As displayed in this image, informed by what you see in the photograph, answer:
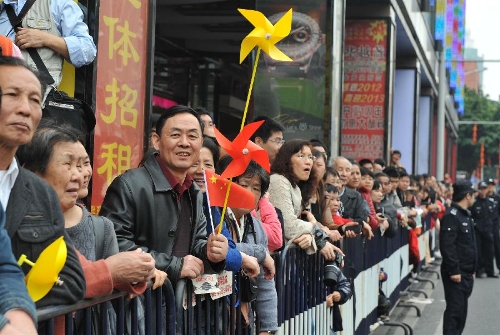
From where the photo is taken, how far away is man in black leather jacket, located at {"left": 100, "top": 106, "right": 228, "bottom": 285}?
177 inches

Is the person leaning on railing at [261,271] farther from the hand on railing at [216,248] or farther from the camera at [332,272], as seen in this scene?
the camera at [332,272]

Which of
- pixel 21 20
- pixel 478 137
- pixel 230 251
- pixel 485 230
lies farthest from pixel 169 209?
pixel 478 137

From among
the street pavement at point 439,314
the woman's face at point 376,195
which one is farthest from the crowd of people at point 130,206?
the street pavement at point 439,314

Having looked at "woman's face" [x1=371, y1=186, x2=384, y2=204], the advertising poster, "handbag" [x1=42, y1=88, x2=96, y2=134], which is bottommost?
"woman's face" [x1=371, y1=186, x2=384, y2=204]

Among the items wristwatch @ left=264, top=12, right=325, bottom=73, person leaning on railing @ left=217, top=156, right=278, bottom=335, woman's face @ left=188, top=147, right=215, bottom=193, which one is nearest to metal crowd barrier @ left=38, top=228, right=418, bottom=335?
person leaning on railing @ left=217, top=156, right=278, bottom=335

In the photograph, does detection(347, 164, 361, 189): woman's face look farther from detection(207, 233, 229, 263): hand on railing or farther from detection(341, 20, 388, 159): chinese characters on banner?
detection(341, 20, 388, 159): chinese characters on banner

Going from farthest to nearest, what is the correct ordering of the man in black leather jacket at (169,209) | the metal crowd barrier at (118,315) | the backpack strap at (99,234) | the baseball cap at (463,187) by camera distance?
the baseball cap at (463,187) → the man in black leather jacket at (169,209) → the backpack strap at (99,234) → the metal crowd barrier at (118,315)

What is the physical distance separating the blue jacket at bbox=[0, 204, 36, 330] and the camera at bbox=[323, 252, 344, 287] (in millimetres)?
4810

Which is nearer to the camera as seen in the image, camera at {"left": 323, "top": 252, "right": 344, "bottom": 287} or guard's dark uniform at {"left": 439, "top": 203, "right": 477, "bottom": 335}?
camera at {"left": 323, "top": 252, "right": 344, "bottom": 287}

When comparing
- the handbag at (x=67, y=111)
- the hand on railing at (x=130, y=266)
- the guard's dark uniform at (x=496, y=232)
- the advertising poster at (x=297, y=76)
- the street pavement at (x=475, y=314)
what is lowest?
the street pavement at (x=475, y=314)

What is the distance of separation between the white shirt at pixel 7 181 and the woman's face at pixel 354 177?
7818 millimetres

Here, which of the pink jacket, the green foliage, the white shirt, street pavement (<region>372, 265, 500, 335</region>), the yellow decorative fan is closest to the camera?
the yellow decorative fan

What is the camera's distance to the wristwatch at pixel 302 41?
45.4 ft

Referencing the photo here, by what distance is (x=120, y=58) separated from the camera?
7066 mm
